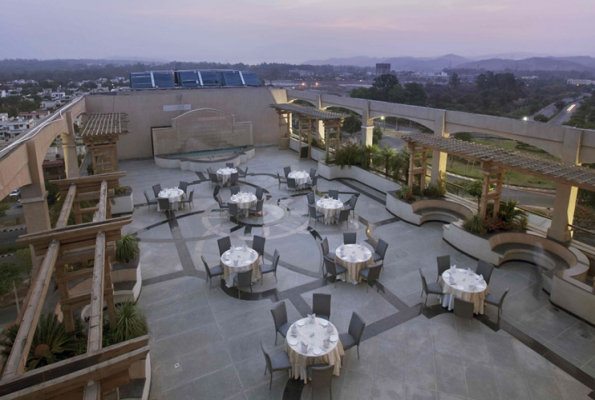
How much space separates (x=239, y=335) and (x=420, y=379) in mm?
3610

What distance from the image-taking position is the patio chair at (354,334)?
6758mm

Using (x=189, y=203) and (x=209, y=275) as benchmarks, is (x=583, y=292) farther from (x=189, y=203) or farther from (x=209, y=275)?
(x=189, y=203)


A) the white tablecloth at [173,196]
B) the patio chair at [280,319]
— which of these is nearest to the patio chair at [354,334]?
the patio chair at [280,319]

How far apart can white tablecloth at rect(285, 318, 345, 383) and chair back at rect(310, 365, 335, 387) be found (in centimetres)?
39

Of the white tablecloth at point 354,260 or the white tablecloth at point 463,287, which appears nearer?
the white tablecloth at point 463,287

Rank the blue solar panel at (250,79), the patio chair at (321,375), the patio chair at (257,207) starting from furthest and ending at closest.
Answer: the blue solar panel at (250,79) < the patio chair at (257,207) < the patio chair at (321,375)

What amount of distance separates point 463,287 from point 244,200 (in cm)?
842

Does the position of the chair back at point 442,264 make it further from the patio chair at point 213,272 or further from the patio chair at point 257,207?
the patio chair at point 257,207

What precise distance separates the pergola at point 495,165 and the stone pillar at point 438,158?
2.60 ft

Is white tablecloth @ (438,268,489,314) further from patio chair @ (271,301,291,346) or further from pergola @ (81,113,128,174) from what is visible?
pergola @ (81,113,128,174)

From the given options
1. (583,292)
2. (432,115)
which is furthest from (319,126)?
(583,292)

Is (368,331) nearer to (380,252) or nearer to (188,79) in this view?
(380,252)

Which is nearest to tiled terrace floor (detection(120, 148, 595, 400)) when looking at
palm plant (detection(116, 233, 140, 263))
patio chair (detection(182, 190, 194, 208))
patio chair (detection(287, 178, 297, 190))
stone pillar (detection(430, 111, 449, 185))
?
palm plant (detection(116, 233, 140, 263))

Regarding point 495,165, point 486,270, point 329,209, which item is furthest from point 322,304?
point 495,165
